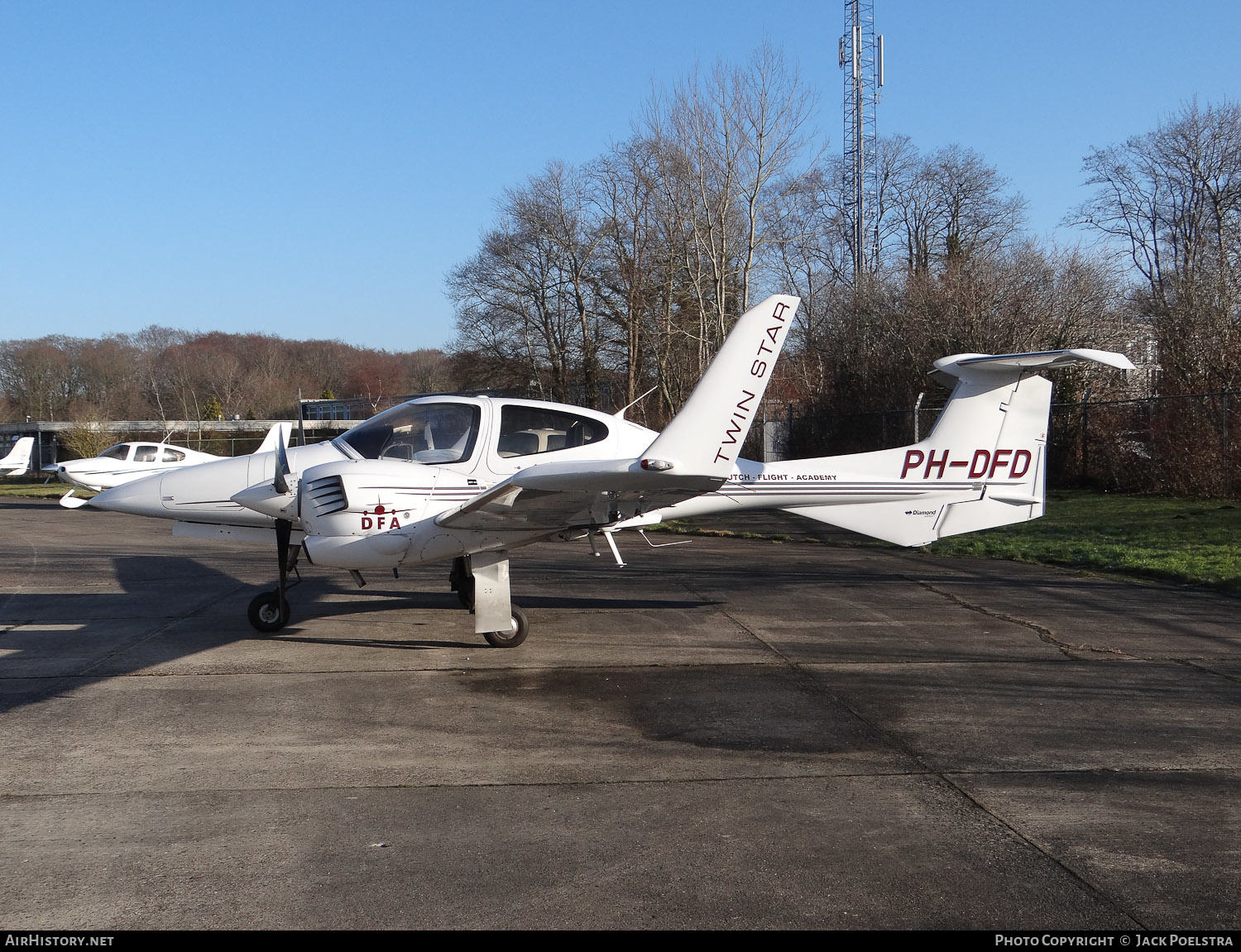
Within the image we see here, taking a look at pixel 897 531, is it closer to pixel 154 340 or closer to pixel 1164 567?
pixel 1164 567

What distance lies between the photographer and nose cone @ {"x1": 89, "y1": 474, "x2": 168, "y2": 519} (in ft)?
31.6

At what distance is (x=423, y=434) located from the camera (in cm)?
916

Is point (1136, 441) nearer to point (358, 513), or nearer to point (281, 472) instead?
point (358, 513)

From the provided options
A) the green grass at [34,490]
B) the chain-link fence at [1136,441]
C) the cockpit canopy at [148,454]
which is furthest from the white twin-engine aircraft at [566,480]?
Answer: the green grass at [34,490]

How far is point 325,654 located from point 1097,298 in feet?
89.2

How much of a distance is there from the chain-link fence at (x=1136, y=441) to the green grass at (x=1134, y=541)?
652 mm

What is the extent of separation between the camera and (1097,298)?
28906 mm

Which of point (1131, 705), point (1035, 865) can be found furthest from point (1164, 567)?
point (1035, 865)

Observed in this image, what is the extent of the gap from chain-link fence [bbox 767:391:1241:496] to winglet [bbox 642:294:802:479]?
11248 mm

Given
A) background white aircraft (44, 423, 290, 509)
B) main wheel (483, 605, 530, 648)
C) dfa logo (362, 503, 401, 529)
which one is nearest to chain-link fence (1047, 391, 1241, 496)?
main wheel (483, 605, 530, 648)

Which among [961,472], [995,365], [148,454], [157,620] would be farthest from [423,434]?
[148,454]

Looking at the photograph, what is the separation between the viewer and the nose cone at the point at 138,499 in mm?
9633

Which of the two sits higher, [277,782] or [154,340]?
[154,340]

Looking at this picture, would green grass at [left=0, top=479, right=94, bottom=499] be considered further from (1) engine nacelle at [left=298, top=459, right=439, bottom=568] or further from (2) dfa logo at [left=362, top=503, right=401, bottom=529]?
(2) dfa logo at [left=362, top=503, right=401, bottom=529]
